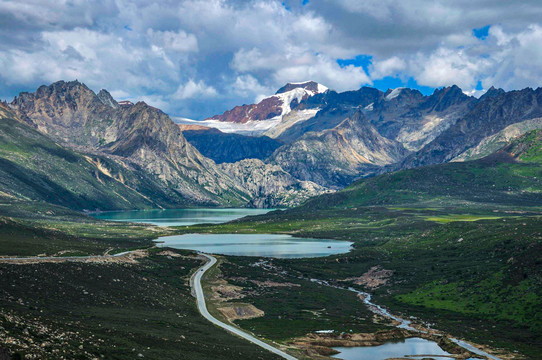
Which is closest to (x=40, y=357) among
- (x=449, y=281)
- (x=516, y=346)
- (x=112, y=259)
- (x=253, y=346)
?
(x=253, y=346)

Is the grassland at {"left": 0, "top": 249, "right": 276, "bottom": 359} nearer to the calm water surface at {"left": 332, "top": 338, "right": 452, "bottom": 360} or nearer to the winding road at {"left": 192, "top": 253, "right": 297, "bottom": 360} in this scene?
the winding road at {"left": 192, "top": 253, "right": 297, "bottom": 360}

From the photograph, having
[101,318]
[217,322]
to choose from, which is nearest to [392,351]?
[217,322]

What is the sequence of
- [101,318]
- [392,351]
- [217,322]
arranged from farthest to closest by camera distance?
[217,322], [392,351], [101,318]

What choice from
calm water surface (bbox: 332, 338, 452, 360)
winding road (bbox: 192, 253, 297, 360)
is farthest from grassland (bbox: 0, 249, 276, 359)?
calm water surface (bbox: 332, 338, 452, 360)

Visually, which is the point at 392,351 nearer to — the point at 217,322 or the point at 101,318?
the point at 217,322

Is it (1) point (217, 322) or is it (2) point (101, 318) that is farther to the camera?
(1) point (217, 322)

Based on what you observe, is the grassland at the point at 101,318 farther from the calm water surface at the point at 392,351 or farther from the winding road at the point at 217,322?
the calm water surface at the point at 392,351

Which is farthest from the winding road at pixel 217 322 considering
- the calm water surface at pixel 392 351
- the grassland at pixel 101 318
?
the calm water surface at pixel 392 351

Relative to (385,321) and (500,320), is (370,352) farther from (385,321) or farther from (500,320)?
(500,320)
